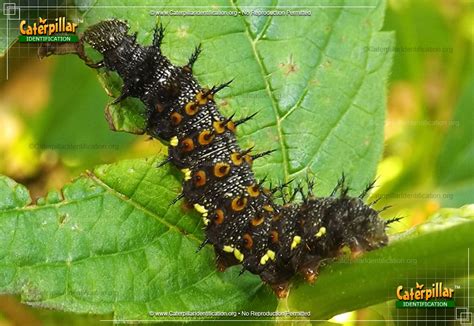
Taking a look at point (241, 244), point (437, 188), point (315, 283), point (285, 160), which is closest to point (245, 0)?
point (285, 160)

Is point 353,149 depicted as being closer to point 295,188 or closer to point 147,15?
point 295,188

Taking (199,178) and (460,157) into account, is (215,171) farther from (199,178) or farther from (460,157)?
(460,157)

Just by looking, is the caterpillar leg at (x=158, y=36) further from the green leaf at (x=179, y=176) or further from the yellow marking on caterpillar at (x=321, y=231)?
the yellow marking on caterpillar at (x=321, y=231)

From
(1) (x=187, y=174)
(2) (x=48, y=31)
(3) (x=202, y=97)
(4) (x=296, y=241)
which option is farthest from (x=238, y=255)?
(2) (x=48, y=31)

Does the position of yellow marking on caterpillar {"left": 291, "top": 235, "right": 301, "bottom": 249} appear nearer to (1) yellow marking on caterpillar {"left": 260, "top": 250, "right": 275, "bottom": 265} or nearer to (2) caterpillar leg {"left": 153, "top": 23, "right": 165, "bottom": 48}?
(1) yellow marking on caterpillar {"left": 260, "top": 250, "right": 275, "bottom": 265}

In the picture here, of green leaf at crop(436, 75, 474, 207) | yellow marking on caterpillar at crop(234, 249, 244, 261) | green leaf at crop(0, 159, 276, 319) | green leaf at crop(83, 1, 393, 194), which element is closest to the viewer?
green leaf at crop(0, 159, 276, 319)

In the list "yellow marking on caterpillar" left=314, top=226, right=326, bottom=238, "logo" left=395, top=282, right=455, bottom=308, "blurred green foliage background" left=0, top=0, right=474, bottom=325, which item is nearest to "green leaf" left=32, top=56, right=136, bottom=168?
"blurred green foliage background" left=0, top=0, right=474, bottom=325
